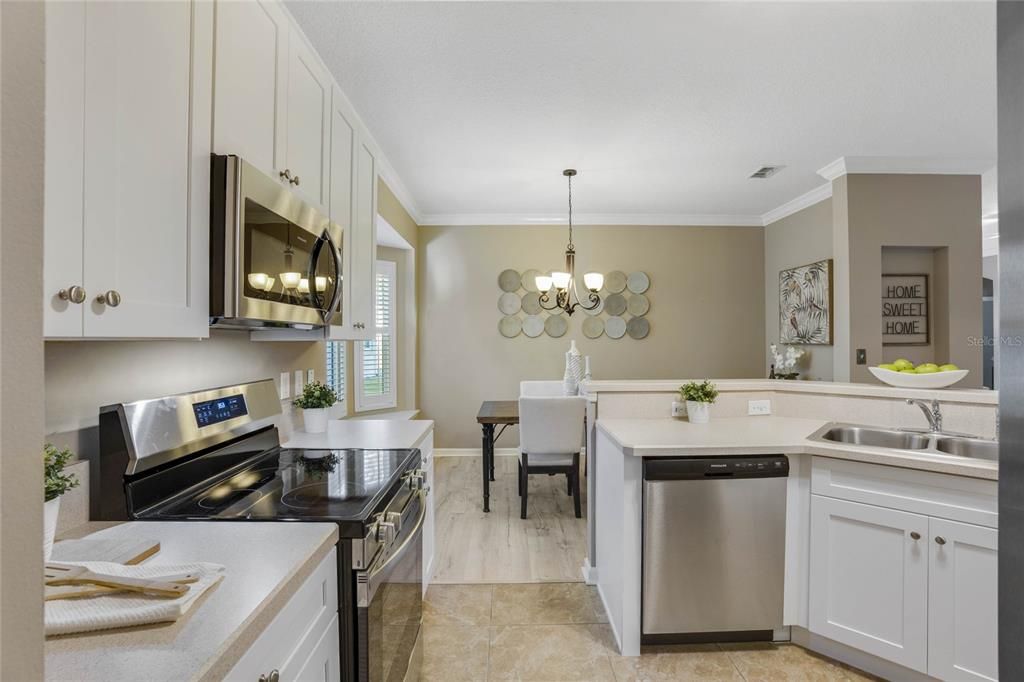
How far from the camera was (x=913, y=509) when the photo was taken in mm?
1776

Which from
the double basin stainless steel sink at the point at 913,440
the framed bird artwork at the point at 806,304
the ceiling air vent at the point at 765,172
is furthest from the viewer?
the framed bird artwork at the point at 806,304

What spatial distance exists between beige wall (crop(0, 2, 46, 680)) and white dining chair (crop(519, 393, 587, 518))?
3024 millimetres

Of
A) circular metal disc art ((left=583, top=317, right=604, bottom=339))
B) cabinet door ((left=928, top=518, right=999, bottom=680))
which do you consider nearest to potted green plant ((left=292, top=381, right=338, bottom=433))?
cabinet door ((left=928, top=518, right=999, bottom=680))

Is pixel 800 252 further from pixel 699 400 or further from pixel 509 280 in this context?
pixel 699 400

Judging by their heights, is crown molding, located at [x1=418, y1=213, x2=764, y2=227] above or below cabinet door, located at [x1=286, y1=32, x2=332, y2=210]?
above

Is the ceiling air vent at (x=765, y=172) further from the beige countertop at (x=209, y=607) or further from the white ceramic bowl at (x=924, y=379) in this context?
the beige countertop at (x=209, y=607)

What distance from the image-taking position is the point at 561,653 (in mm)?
2025

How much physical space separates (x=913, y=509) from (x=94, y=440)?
102 inches

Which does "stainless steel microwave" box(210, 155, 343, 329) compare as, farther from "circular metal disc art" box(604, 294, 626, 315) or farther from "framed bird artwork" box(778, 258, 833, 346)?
"framed bird artwork" box(778, 258, 833, 346)

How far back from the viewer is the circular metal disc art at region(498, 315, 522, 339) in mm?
5160

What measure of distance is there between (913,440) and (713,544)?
1.09 metres

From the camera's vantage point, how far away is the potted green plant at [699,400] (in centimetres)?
241

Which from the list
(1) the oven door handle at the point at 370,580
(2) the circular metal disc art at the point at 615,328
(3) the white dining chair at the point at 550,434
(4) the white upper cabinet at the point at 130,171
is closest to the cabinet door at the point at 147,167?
(4) the white upper cabinet at the point at 130,171

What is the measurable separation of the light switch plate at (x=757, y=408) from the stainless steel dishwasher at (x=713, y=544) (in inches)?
26.0
